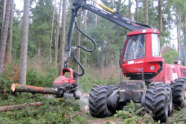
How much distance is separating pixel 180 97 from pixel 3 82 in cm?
711

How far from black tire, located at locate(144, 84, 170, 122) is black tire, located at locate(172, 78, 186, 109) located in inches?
95.8

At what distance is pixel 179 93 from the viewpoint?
7773mm

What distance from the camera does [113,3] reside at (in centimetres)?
2995

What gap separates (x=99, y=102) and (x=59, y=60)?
8.28 m

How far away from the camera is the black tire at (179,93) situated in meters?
7.79

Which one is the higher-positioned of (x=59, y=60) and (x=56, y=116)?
(x=59, y=60)

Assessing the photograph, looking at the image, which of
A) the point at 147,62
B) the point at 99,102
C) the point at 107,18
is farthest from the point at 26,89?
the point at 107,18

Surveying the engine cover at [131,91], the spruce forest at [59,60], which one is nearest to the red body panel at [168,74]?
the spruce forest at [59,60]

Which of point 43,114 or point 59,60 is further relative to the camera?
point 59,60

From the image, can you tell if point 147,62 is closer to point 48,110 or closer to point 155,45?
point 155,45

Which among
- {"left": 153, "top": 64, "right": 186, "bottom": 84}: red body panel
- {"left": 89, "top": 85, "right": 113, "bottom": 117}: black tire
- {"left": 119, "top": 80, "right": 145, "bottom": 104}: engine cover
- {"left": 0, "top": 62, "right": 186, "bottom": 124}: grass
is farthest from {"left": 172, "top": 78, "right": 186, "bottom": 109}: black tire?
{"left": 89, "top": 85, "right": 113, "bottom": 117}: black tire

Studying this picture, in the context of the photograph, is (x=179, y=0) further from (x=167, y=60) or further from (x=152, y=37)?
(x=152, y=37)

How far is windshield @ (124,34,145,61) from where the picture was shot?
691 centimetres

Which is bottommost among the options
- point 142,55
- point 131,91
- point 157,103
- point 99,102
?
point 99,102
